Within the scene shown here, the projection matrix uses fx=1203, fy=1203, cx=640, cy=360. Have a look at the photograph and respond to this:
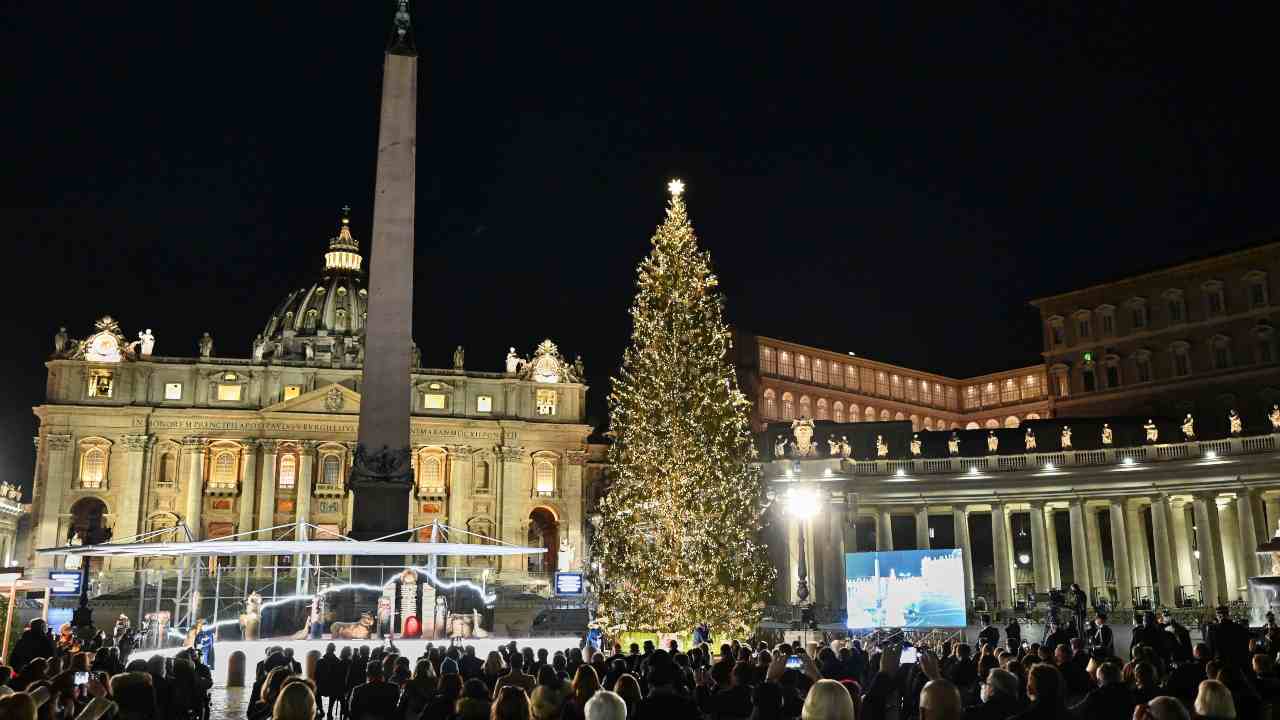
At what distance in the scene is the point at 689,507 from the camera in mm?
30500

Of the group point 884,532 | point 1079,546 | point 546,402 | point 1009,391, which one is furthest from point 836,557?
point 546,402

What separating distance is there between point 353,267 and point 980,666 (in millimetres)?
123273

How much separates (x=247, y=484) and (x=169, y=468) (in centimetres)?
645

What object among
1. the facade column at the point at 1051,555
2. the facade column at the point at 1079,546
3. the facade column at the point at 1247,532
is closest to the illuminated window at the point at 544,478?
the facade column at the point at 1051,555

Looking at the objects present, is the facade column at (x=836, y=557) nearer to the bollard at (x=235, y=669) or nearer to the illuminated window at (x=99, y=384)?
the bollard at (x=235, y=669)

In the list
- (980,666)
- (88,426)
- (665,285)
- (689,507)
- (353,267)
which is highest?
(353,267)

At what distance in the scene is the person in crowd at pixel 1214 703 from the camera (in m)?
8.12

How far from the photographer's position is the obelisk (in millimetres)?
28172

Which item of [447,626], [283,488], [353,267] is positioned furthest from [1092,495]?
[353,267]

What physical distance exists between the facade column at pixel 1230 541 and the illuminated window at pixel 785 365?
37.8 metres

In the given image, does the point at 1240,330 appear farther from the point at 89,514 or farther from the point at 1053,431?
the point at 89,514

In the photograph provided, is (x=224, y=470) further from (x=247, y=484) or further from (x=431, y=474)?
(x=431, y=474)

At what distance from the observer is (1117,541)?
188 feet

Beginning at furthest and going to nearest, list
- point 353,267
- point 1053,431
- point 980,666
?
point 353,267 < point 1053,431 < point 980,666
